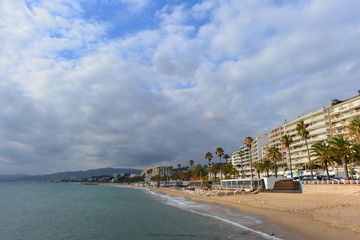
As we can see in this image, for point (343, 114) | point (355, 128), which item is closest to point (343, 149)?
point (355, 128)

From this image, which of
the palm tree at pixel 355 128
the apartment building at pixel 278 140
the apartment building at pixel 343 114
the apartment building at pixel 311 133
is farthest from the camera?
the apartment building at pixel 278 140

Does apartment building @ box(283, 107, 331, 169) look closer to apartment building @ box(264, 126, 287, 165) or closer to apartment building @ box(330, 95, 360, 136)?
apartment building @ box(330, 95, 360, 136)

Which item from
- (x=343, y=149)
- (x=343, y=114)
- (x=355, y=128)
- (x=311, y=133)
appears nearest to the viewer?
(x=355, y=128)

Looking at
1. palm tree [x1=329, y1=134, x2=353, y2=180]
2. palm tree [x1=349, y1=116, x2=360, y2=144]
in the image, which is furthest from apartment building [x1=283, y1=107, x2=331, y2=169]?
palm tree [x1=349, y1=116, x2=360, y2=144]

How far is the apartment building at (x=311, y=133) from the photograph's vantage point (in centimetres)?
8206

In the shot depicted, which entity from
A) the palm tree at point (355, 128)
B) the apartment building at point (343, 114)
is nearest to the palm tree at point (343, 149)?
the palm tree at point (355, 128)

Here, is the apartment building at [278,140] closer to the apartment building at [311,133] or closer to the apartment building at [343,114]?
the apartment building at [311,133]

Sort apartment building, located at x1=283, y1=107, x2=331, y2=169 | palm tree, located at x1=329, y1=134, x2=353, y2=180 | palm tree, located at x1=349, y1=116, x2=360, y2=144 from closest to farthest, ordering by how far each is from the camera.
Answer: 1. palm tree, located at x1=349, y1=116, x2=360, y2=144
2. palm tree, located at x1=329, y1=134, x2=353, y2=180
3. apartment building, located at x1=283, y1=107, x2=331, y2=169

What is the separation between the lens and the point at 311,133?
87.7 metres

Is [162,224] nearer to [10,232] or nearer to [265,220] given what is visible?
[265,220]

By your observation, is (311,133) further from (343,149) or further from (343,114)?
(343,149)

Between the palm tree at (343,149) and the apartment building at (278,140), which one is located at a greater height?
the apartment building at (278,140)

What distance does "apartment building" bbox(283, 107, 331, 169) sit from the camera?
82.1 metres

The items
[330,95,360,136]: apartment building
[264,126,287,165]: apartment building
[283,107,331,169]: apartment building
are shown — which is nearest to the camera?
[330,95,360,136]: apartment building
